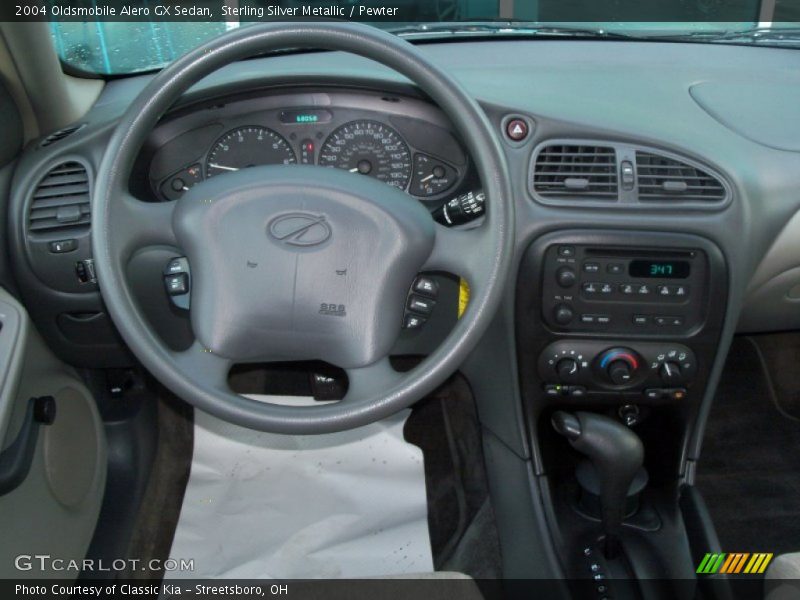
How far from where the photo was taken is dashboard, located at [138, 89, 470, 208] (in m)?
1.61

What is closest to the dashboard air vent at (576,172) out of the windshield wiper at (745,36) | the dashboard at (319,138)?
the dashboard at (319,138)

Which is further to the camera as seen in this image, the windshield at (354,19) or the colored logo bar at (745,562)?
the colored logo bar at (745,562)

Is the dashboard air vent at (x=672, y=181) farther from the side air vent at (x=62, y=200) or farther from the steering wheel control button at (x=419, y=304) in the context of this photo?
the side air vent at (x=62, y=200)

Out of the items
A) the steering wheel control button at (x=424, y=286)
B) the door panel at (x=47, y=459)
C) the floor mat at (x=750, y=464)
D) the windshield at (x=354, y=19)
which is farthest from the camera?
the floor mat at (x=750, y=464)

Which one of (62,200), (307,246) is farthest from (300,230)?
(62,200)

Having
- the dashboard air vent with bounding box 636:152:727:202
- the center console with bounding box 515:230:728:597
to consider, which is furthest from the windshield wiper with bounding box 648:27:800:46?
the center console with bounding box 515:230:728:597

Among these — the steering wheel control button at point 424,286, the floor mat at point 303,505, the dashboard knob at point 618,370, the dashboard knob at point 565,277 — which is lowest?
the floor mat at point 303,505

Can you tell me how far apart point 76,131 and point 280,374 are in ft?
2.66

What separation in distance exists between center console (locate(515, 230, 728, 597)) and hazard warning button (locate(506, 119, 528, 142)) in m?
0.20

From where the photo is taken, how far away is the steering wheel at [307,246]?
1.23m

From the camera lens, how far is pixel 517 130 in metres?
1.58

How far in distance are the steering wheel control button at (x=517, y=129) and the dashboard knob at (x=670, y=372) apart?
0.56m

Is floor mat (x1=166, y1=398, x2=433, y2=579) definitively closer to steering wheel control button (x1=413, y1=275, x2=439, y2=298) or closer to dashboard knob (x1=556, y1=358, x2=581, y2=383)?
dashboard knob (x1=556, y1=358, x2=581, y2=383)

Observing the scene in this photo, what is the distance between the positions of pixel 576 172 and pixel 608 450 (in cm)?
54
